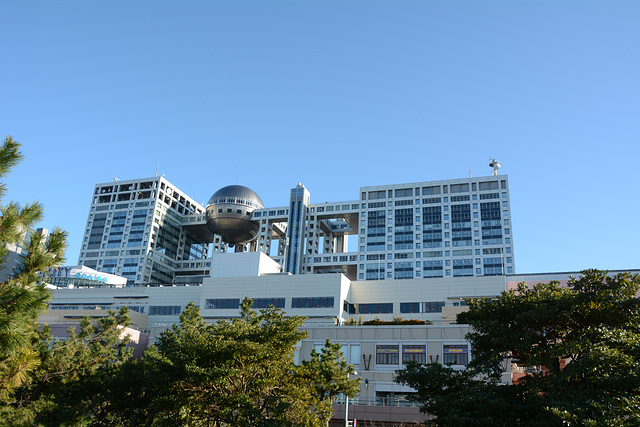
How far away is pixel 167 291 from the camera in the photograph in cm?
9856

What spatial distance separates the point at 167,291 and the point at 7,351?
3432 inches

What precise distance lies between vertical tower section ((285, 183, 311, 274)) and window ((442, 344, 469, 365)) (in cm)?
9012

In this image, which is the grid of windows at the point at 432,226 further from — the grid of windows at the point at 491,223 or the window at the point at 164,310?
the window at the point at 164,310

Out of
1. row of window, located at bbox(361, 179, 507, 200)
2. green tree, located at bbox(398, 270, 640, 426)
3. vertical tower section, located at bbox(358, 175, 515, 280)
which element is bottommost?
green tree, located at bbox(398, 270, 640, 426)

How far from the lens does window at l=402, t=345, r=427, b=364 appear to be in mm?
60844

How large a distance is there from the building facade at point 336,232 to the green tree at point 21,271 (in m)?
125

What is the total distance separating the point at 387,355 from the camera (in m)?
62.0

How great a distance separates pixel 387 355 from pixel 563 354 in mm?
34873

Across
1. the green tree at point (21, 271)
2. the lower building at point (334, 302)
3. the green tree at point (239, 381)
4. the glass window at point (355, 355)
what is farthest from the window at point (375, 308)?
the green tree at point (21, 271)

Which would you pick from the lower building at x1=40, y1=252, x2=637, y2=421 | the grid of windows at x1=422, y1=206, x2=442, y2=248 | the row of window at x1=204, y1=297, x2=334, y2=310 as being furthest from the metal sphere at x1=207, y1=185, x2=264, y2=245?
the row of window at x1=204, y1=297, x2=334, y2=310

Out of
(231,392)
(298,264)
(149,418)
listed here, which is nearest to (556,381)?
(231,392)

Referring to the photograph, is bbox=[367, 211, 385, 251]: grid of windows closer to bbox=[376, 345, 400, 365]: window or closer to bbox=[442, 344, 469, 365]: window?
bbox=[376, 345, 400, 365]: window

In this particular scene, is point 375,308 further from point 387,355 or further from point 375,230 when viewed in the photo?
point 375,230

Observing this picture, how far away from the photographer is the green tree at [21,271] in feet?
45.7
